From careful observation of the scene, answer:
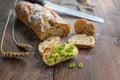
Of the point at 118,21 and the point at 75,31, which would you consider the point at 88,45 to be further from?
the point at 118,21

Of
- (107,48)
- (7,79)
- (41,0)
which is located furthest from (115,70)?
(41,0)

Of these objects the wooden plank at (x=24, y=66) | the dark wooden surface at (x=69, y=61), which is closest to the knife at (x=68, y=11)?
the dark wooden surface at (x=69, y=61)

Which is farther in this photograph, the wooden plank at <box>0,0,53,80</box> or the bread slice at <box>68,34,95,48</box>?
the bread slice at <box>68,34,95,48</box>

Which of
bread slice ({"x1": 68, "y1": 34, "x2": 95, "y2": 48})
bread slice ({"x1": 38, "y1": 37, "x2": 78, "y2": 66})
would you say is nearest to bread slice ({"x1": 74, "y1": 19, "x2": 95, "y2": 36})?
bread slice ({"x1": 68, "y1": 34, "x2": 95, "y2": 48})

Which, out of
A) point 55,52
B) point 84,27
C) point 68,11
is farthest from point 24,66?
point 68,11

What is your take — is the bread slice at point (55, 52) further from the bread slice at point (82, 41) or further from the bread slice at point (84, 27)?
the bread slice at point (84, 27)

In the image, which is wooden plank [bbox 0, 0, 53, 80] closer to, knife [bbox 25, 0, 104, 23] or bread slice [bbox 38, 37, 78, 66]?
bread slice [bbox 38, 37, 78, 66]
